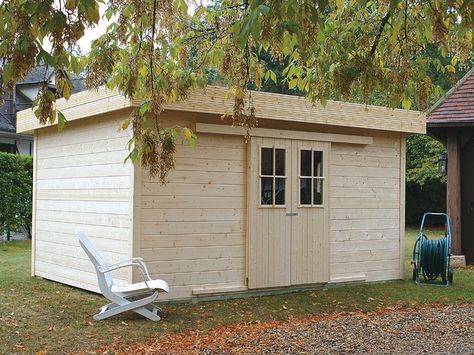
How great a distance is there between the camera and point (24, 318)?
8.12 metres

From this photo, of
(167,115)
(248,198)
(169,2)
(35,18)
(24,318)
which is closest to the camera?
(35,18)

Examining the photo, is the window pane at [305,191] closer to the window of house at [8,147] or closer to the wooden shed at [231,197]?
the wooden shed at [231,197]

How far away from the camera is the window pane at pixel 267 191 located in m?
9.73

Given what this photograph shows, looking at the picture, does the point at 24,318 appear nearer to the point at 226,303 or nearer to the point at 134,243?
the point at 134,243

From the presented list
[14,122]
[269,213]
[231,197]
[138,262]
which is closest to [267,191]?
[269,213]

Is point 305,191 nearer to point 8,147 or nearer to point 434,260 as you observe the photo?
point 434,260

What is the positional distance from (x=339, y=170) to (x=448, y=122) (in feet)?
15.7

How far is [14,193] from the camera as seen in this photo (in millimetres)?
18469

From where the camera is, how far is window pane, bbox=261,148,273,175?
9742 mm

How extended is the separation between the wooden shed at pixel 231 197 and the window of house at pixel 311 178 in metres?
0.02

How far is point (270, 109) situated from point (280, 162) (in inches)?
34.0

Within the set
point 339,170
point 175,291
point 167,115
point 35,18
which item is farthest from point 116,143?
point 35,18

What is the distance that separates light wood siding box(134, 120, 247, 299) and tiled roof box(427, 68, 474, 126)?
655cm

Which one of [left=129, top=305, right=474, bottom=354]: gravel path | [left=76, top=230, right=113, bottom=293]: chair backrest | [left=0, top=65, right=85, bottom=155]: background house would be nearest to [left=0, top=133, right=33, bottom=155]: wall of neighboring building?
[left=0, top=65, right=85, bottom=155]: background house
